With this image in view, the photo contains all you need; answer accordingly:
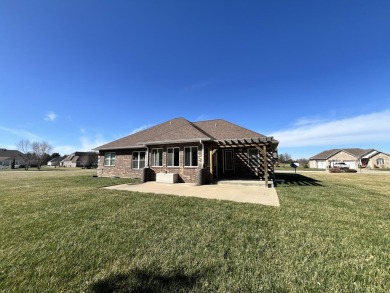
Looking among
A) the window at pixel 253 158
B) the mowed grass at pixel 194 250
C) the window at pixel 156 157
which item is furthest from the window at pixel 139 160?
the mowed grass at pixel 194 250

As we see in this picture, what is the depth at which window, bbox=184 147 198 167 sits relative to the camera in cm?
1344

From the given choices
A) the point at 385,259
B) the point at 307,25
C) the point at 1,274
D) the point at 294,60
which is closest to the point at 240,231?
the point at 385,259

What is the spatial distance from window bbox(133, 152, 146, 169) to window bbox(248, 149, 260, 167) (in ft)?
30.5

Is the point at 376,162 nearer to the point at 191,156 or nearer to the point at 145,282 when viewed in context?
the point at 191,156

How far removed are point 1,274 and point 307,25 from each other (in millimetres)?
15391

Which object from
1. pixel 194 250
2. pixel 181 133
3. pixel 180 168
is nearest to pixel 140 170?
pixel 180 168

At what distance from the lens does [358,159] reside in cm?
4934

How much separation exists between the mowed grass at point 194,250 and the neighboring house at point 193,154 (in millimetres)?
6924

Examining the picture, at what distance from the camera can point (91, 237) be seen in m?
4.02

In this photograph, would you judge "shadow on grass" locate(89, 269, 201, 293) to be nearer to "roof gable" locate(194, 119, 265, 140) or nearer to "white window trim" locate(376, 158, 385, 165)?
"roof gable" locate(194, 119, 265, 140)

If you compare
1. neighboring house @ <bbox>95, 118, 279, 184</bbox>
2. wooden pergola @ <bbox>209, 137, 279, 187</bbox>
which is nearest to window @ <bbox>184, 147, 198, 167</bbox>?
neighboring house @ <bbox>95, 118, 279, 184</bbox>

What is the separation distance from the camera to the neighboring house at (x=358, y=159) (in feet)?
160

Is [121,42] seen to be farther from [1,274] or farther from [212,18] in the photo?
[1,274]

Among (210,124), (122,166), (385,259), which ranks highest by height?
(210,124)
